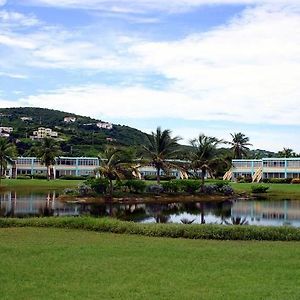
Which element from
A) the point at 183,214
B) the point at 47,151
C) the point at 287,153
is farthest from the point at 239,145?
the point at 183,214

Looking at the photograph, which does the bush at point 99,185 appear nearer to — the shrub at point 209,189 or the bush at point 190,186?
the bush at point 190,186

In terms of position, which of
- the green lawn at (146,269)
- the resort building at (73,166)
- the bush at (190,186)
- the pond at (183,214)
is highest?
the resort building at (73,166)

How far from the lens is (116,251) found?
16859 mm

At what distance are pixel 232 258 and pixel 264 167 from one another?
88703 mm

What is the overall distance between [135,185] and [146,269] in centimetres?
4211

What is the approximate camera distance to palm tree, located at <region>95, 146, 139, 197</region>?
5188 cm

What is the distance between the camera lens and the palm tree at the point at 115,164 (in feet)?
170

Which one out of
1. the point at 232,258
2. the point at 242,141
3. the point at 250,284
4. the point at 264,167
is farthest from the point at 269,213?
the point at 242,141

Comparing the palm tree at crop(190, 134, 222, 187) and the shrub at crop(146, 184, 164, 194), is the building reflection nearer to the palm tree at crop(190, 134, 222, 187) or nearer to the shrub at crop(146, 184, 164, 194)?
the shrub at crop(146, 184, 164, 194)

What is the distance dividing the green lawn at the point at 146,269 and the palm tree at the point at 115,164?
1241 inches

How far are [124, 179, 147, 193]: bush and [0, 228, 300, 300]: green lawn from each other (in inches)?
1398

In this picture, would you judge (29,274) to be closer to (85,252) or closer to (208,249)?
(85,252)

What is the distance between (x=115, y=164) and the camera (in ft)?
172

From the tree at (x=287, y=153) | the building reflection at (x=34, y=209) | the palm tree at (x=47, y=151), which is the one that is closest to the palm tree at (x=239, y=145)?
the tree at (x=287, y=153)
